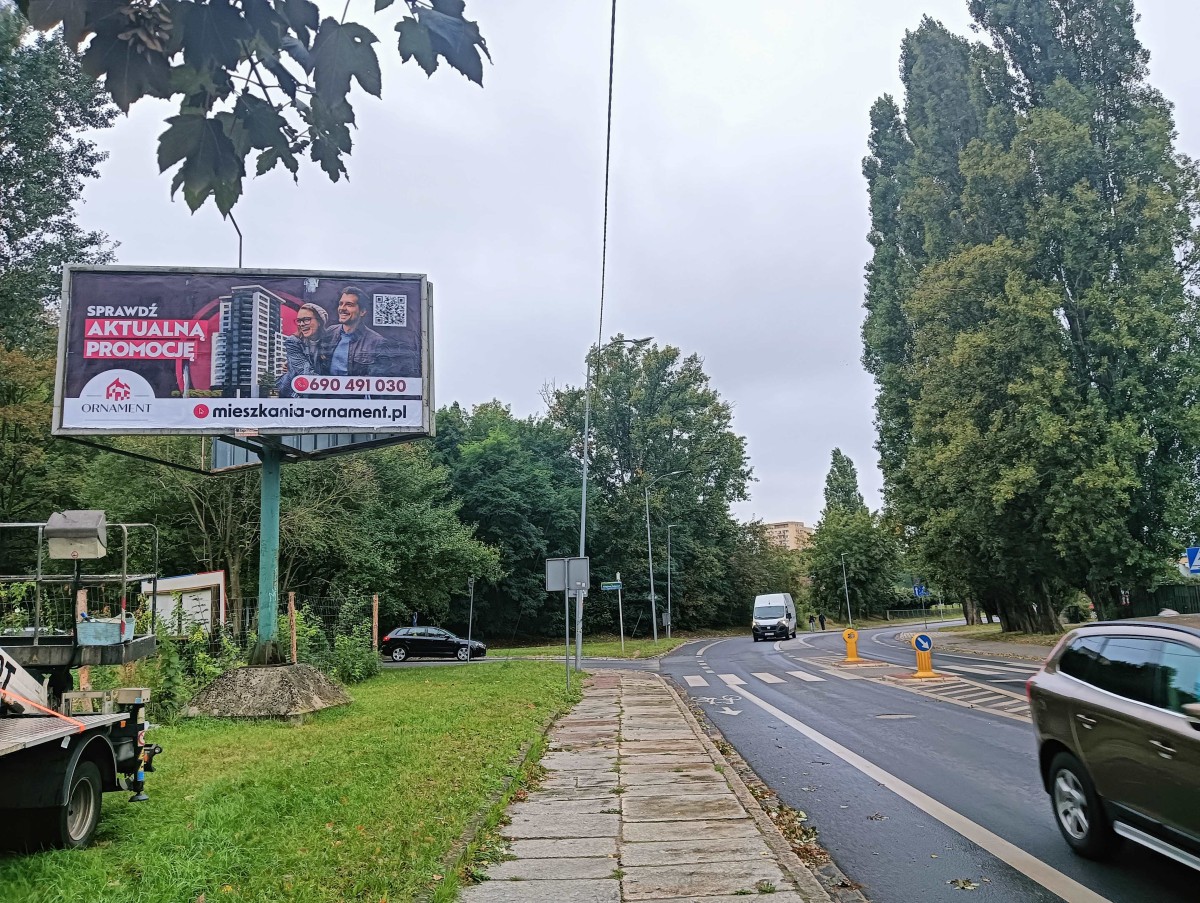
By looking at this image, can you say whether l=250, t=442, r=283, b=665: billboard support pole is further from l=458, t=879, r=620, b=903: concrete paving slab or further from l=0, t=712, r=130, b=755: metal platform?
l=458, t=879, r=620, b=903: concrete paving slab

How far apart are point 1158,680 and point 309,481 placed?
26013 millimetres

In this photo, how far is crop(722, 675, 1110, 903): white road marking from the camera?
4945mm

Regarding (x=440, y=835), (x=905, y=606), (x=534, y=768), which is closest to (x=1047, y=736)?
(x=440, y=835)

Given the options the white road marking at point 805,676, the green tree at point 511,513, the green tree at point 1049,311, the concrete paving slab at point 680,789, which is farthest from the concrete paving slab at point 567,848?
A: the green tree at point 511,513

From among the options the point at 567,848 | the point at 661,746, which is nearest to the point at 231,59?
the point at 567,848

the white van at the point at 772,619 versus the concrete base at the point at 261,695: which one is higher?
the concrete base at the point at 261,695

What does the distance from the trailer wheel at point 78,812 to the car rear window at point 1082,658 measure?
6631mm

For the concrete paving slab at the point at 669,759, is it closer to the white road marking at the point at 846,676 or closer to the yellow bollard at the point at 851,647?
the white road marking at the point at 846,676

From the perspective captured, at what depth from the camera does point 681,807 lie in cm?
718

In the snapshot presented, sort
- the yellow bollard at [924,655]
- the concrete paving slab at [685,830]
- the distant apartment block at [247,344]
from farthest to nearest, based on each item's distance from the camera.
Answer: the yellow bollard at [924,655] < the distant apartment block at [247,344] < the concrete paving slab at [685,830]

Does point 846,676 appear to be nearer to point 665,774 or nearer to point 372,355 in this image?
point 665,774

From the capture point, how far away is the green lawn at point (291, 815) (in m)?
4.89

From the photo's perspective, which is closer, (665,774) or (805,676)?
(665,774)

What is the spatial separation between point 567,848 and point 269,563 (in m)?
10.6
